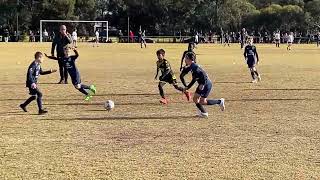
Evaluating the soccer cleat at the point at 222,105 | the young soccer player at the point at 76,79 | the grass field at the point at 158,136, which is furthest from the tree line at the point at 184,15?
the soccer cleat at the point at 222,105

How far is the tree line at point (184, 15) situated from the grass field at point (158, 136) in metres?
63.9

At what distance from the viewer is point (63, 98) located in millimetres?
16141

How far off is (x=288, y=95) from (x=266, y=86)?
9.18 ft

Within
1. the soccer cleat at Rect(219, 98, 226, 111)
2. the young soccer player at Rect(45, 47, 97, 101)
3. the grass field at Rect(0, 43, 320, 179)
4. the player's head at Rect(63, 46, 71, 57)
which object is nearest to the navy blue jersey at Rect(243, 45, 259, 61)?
the grass field at Rect(0, 43, 320, 179)

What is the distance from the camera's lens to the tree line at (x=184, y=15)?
261 ft

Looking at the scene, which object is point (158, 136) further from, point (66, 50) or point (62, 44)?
point (62, 44)

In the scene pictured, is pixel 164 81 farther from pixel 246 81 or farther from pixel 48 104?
pixel 246 81

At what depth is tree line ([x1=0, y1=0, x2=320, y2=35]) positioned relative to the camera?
7950 centimetres

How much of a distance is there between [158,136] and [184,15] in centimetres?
7490

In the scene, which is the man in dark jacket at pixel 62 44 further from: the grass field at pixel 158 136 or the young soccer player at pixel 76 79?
the young soccer player at pixel 76 79

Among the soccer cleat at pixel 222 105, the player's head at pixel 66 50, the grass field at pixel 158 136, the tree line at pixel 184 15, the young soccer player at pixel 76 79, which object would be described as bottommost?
the grass field at pixel 158 136

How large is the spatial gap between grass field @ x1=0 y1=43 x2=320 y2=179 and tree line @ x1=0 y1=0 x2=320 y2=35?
210 feet

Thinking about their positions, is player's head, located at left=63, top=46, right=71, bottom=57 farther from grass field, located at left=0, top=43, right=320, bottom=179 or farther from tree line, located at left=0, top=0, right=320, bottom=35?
tree line, located at left=0, top=0, right=320, bottom=35

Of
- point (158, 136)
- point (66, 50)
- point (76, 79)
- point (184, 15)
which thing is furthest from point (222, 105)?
point (184, 15)
